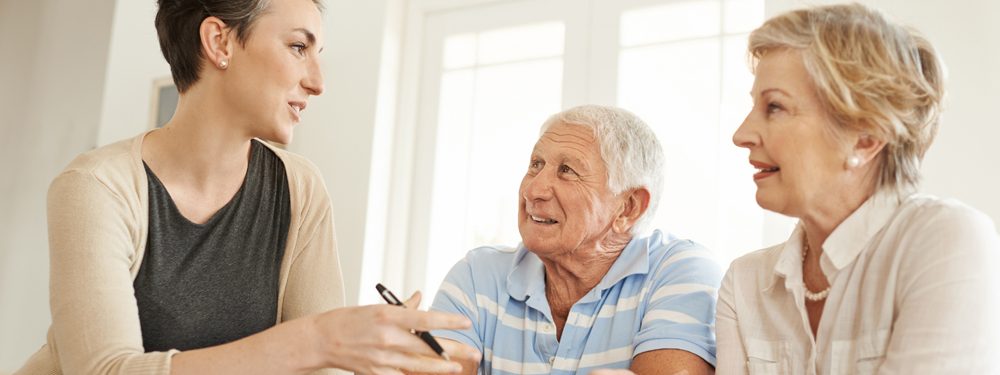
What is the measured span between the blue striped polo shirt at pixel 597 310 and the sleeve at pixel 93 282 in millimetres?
592

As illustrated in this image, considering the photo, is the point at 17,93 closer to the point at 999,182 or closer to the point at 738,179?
the point at 738,179

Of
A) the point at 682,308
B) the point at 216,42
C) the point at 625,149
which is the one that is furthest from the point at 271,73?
the point at 682,308

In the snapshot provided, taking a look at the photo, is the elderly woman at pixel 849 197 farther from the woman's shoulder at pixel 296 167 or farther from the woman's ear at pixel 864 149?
the woman's shoulder at pixel 296 167

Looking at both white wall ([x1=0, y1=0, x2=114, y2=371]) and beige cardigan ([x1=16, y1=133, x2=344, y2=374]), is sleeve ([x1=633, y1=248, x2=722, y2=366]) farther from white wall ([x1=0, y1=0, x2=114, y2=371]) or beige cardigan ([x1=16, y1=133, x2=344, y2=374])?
white wall ([x1=0, y1=0, x2=114, y2=371])

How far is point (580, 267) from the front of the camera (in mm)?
1718

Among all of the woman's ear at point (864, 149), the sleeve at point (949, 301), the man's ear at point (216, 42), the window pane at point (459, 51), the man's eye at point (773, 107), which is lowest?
the sleeve at point (949, 301)

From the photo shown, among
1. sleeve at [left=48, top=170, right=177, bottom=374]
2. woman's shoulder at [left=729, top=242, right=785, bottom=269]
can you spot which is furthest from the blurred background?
sleeve at [left=48, top=170, right=177, bottom=374]

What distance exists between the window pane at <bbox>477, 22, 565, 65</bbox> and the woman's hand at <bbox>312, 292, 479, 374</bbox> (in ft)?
7.14

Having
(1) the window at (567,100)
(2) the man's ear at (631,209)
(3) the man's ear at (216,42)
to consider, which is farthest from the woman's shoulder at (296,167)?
(1) the window at (567,100)

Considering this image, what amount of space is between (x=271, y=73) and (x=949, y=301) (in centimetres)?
122

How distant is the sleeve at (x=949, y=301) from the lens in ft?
3.53

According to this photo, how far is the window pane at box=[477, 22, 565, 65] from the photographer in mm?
3197

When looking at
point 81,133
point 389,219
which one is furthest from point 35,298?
point 389,219

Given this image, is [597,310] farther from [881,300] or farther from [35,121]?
[35,121]
